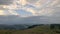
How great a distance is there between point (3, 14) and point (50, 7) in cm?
41

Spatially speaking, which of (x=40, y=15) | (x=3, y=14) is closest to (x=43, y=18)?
(x=40, y=15)

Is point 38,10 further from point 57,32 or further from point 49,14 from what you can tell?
point 57,32

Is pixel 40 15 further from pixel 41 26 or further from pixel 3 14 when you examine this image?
pixel 3 14

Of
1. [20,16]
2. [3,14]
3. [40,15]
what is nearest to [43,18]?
[40,15]

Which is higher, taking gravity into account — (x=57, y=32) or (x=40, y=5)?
(x=40, y=5)

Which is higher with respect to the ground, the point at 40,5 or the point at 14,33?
the point at 40,5

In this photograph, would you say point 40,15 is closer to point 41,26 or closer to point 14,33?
point 41,26

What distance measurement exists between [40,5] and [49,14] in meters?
0.11

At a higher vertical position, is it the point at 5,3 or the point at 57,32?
the point at 5,3

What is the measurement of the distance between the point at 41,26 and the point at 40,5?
0.18 meters

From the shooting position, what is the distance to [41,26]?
2.26 meters

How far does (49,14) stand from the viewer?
2262 mm

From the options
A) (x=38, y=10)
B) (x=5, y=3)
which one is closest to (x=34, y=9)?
(x=38, y=10)

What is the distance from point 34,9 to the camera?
2.27 m
